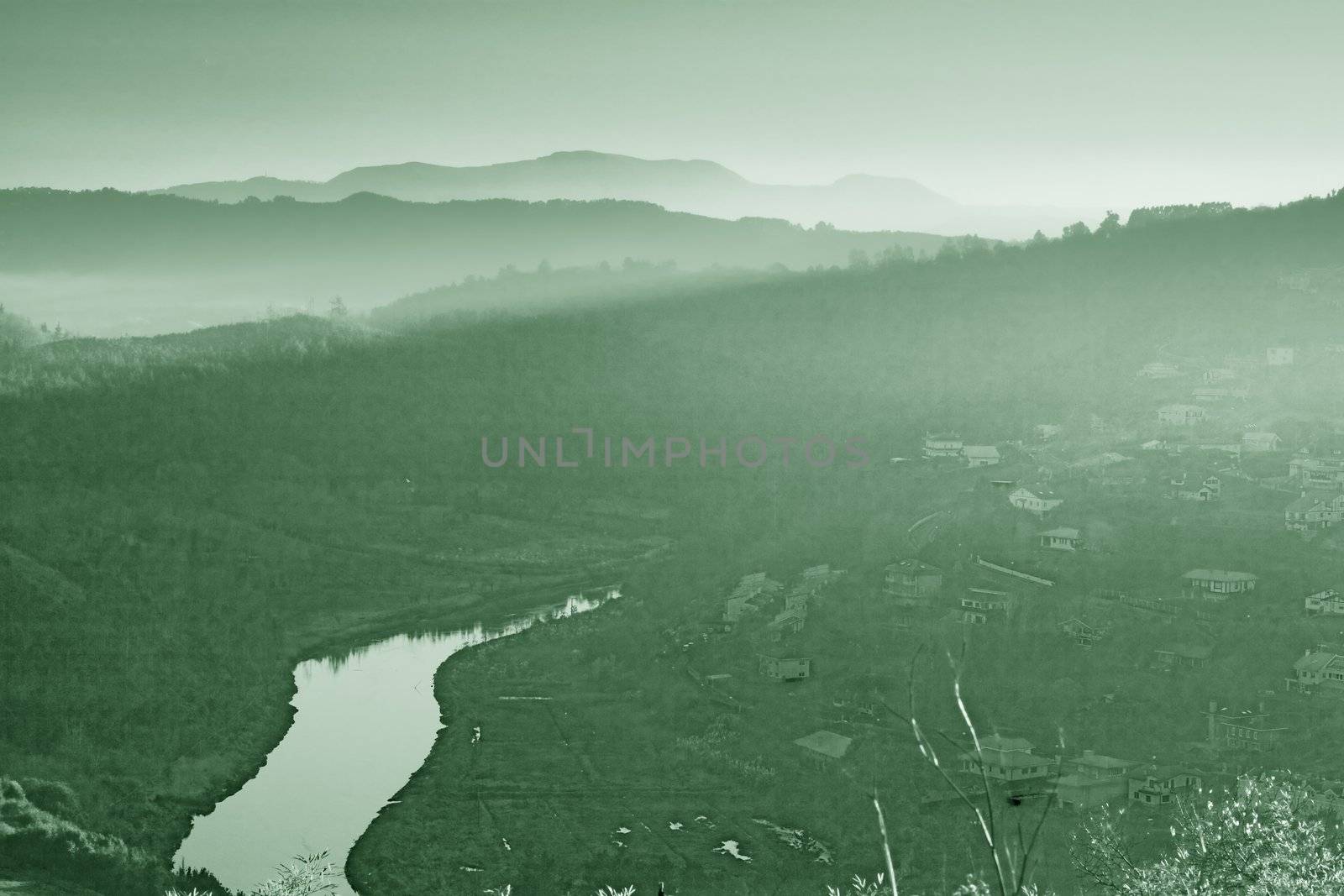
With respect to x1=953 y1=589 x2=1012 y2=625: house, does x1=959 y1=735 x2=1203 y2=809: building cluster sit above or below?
below

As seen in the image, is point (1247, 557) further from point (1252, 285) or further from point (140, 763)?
point (1252, 285)

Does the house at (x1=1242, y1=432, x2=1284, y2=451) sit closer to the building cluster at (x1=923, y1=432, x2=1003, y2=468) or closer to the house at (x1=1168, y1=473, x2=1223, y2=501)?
the house at (x1=1168, y1=473, x2=1223, y2=501)

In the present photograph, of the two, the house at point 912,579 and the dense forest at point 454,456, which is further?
the house at point 912,579

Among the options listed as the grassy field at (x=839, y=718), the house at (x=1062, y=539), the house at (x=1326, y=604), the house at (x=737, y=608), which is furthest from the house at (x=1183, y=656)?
the house at (x=737, y=608)

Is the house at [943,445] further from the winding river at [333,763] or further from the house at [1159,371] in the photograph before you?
the winding river at [333,763]

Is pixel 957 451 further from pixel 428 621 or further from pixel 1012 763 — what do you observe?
pixel 1012 763

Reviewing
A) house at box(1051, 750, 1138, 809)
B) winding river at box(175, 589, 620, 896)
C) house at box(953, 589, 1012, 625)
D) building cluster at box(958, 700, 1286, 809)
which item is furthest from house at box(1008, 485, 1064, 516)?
winding river at box(175, 589, 620, 896)
